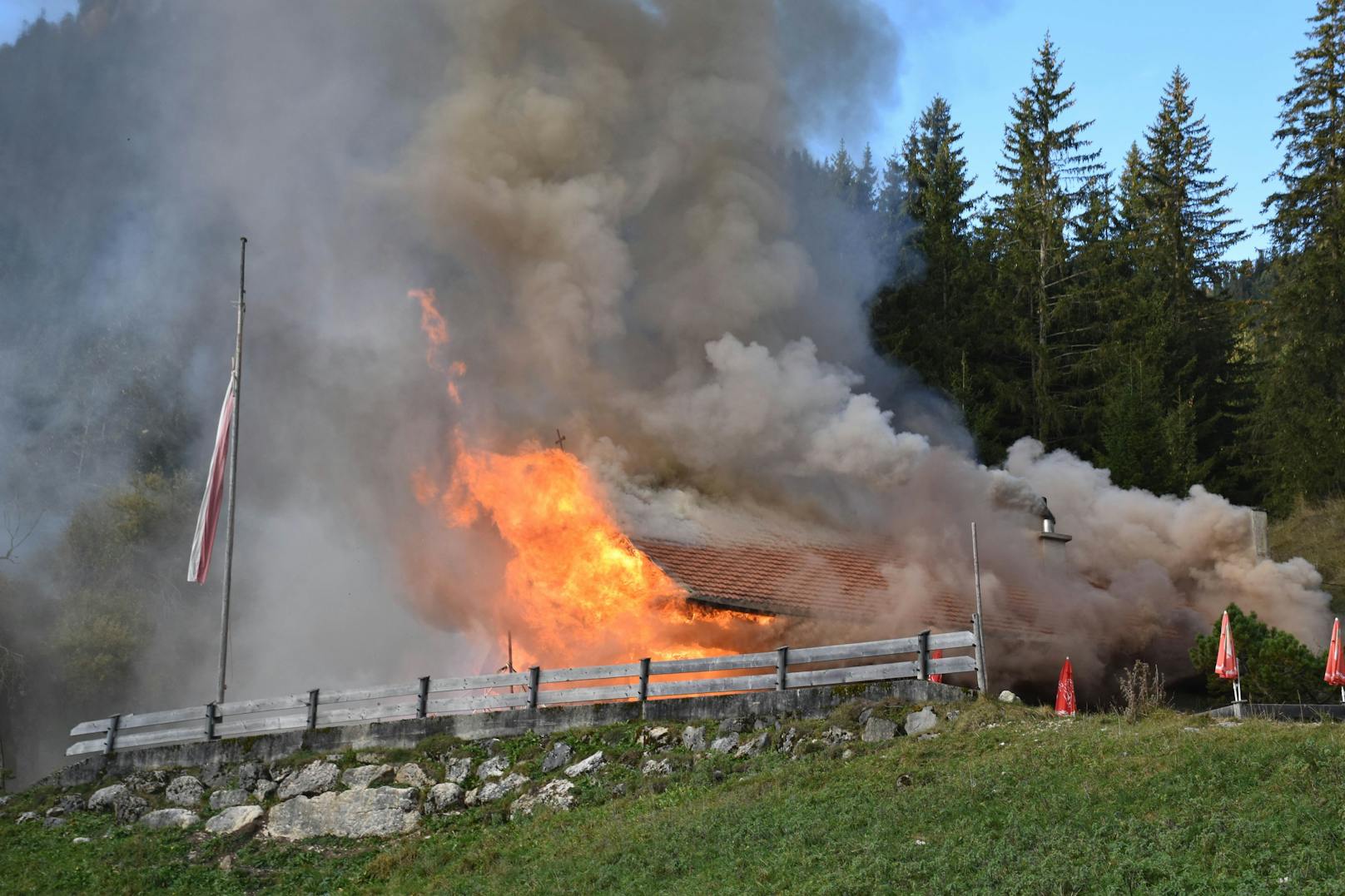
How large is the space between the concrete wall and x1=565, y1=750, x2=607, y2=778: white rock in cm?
94

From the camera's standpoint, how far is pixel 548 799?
1672 cm

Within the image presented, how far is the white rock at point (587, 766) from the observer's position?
56.2 feet

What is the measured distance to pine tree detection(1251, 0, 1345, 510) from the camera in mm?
38188

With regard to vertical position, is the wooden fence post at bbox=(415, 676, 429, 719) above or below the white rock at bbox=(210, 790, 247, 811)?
above

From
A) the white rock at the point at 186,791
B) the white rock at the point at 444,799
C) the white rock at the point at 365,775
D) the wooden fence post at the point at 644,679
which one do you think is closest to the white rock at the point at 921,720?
the wooden fence post at the point at 644,679

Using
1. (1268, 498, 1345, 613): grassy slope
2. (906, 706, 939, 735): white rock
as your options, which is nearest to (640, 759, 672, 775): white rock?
(906, 706, 939, 735): white rock

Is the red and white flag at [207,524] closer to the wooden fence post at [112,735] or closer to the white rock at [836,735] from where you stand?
the wooden fence post at [112,735]

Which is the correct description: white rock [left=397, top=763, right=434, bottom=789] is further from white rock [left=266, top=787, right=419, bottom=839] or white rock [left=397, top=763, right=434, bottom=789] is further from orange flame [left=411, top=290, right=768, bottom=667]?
orange flame [left=411, top=290, right=768, bottom=667]

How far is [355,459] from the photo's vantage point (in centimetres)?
3803

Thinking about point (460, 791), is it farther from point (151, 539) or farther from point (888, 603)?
point (151, 539)

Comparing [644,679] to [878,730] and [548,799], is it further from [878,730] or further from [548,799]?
[878,730]

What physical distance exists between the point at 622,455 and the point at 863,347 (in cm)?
1550

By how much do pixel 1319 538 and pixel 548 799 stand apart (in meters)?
29.2

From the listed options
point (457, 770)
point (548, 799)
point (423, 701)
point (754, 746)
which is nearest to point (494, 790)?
point (457, 770)
